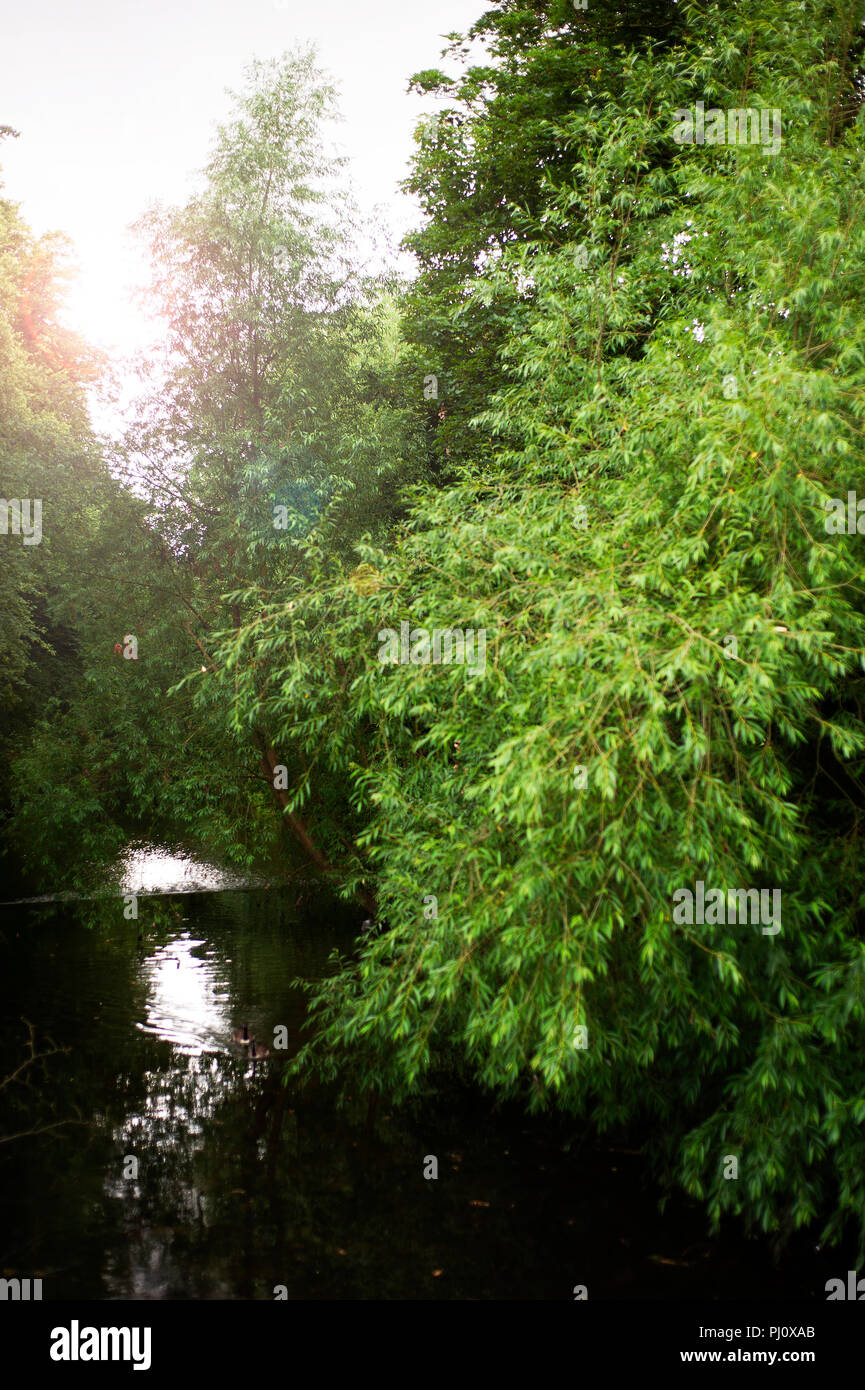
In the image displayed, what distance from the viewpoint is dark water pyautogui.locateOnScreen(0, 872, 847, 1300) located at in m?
6.51

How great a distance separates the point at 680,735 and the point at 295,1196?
520cm

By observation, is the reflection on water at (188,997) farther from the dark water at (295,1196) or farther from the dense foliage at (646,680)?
the dense foliage at (646,680)

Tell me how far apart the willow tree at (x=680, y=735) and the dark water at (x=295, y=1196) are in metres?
0.73

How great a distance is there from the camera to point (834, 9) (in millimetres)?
9195

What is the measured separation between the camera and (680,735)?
5637 millimetres

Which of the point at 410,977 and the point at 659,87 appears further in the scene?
the point at 659,87

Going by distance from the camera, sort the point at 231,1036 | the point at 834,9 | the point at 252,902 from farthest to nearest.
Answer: the point at 252,902 < the point at 231,1036 < the point at 834,9


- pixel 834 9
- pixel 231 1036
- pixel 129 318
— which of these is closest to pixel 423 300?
pixel 129 318

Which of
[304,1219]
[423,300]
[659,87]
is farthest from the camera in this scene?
[423,300]

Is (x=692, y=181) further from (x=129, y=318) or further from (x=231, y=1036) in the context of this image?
(x=231, y=1036)

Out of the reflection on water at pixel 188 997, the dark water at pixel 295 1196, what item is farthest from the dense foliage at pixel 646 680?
the reflection on water at pixel 188 997

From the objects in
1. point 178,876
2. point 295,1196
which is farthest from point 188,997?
point 178,876

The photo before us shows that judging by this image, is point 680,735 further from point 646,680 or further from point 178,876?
point 178,876

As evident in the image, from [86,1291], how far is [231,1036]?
19.3 ft
